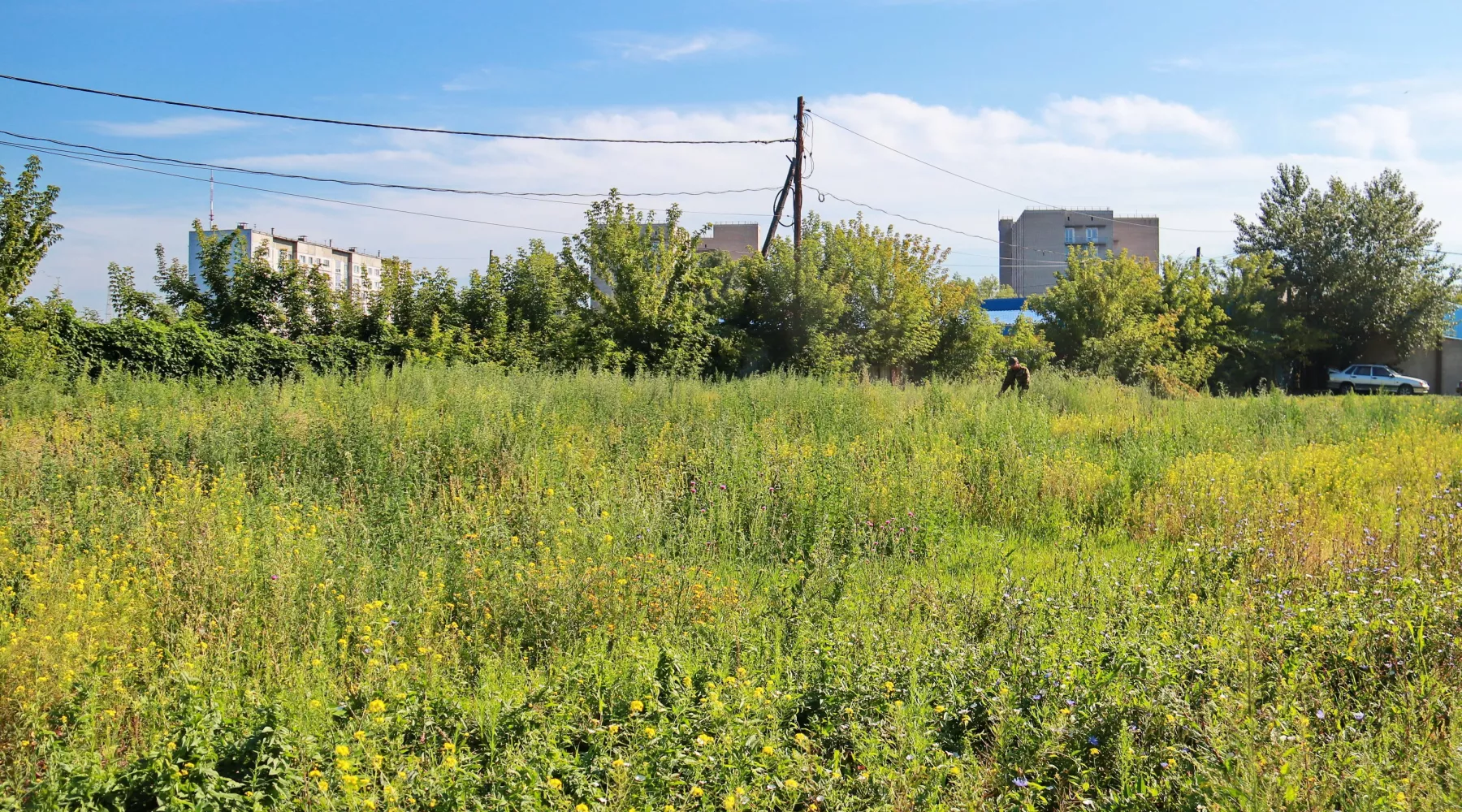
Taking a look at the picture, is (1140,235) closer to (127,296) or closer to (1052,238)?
(1052,238)

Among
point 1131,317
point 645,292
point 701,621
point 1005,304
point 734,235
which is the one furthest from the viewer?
point 734,235

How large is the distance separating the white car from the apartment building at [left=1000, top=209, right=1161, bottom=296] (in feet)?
130

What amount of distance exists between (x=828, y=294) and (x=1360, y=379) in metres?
31.1

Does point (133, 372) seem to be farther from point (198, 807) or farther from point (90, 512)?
point (198, 807)

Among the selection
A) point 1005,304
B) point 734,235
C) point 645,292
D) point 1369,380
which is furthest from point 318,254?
point 1369,380

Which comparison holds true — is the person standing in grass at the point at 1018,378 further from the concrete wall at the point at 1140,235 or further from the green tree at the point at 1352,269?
the concrete wall at the point at 1140,235

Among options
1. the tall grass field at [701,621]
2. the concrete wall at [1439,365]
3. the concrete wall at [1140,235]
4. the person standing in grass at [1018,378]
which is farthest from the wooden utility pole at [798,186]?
the concrete wall at [1140,235]

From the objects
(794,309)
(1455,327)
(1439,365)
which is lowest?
(1439,365)

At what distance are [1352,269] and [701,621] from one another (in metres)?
44.8

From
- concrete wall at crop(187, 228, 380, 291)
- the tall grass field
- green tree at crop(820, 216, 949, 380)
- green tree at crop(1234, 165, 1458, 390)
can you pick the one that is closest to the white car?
green tree at crop(1234, 165, 1458, 390)

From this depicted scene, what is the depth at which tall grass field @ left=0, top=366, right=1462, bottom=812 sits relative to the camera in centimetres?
352

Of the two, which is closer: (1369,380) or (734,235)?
(1369,380)

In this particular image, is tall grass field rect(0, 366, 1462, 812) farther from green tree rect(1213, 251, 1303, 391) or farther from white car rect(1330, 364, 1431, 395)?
white car rect(1330, 364, 1431, 395)

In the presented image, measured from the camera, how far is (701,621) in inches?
212
